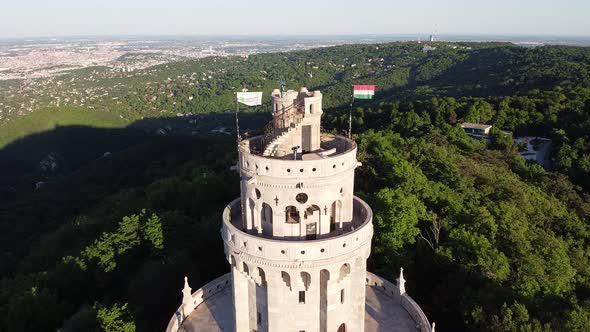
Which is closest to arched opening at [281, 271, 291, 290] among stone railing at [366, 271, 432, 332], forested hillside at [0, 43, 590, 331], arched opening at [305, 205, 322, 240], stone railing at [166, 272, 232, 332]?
arched opening at [305, 205, 322, 240]

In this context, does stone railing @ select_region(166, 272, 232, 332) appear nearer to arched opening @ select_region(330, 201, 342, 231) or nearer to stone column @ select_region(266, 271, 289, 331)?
stone column @ select_region(266, 271, 289, 331)

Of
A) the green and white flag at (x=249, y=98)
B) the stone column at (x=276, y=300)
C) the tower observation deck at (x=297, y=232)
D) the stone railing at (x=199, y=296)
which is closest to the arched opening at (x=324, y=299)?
the tower observation deck at (x=297, y=232)

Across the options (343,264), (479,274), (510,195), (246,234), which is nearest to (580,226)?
(510,195)

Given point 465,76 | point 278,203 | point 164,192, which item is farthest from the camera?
point 465,76

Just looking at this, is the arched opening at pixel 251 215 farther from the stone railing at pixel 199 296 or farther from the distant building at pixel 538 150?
the distant building at pixel 538 150

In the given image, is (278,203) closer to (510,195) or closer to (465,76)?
(510,195)

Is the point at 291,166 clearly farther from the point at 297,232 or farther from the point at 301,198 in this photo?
the point at 297,232

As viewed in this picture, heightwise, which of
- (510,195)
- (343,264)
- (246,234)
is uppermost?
(246,234)

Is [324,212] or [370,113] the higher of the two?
[324,212]
